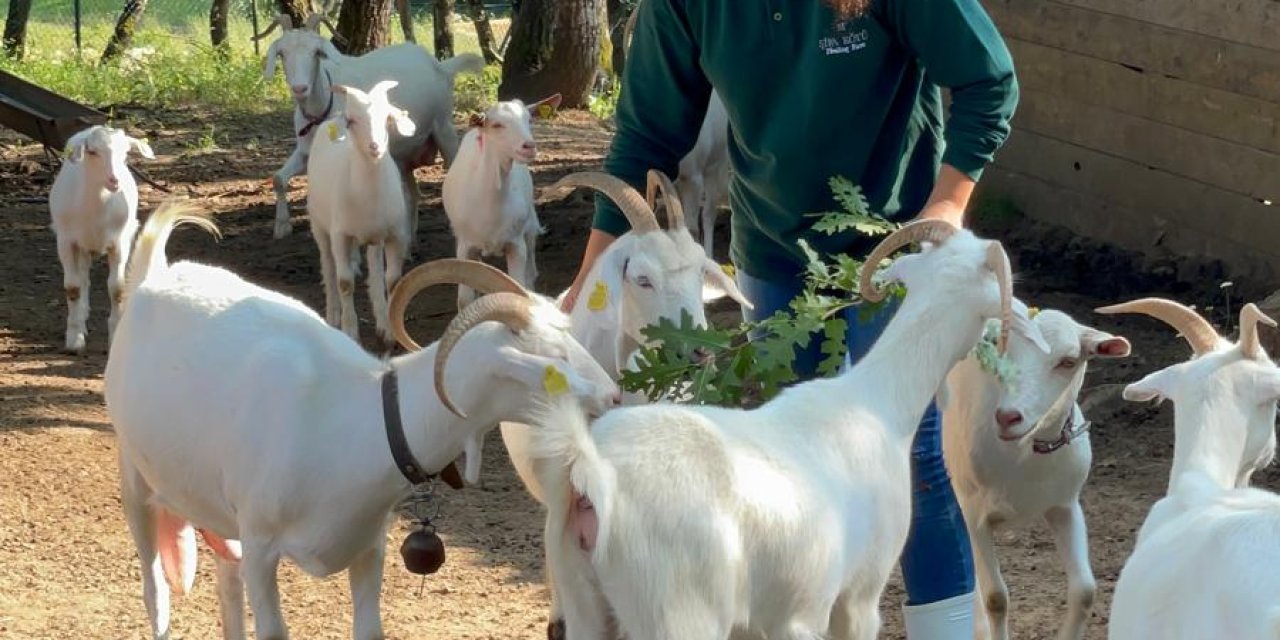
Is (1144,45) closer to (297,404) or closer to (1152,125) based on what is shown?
(1152,125)

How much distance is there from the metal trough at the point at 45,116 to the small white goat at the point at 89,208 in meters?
2.07

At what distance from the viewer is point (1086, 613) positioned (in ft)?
16.0

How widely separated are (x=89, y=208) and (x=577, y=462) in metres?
6.57

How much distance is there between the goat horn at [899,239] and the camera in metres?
3.62

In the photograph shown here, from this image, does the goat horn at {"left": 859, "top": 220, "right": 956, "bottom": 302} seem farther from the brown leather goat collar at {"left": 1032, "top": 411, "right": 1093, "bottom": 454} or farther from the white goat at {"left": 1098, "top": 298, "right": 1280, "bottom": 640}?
the brown leather goat collar at {"left": 1032, "top": 411, "right": 1093, "bottom": 454}

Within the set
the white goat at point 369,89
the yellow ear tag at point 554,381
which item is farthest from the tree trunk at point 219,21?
the yellow ear tag at point 554,381

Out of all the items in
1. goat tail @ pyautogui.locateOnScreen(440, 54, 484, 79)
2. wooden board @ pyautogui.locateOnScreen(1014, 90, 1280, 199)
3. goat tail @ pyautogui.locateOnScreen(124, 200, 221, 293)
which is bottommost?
goat tail @ pyautogui.locateOnScreen(440, 54, 484, 79)

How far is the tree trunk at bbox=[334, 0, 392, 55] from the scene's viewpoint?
15.3m

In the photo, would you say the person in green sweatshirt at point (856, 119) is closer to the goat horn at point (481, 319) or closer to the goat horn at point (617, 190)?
the goat horn at point (617, 190)

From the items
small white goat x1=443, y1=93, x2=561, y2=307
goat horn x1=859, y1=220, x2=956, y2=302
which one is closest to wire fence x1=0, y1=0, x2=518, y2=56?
small white goat x1=443, y1=93, x2=561, y2=307

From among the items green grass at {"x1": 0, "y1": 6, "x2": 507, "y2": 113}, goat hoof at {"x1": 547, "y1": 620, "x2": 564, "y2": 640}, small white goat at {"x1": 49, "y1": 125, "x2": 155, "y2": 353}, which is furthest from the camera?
green grass at {"x1": 0, "y1": 6, "x2": 507, "y2": 113}

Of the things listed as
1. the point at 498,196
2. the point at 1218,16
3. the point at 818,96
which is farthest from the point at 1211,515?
the point at 498,196

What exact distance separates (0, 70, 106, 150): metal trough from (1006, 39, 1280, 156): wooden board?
566 centimetres

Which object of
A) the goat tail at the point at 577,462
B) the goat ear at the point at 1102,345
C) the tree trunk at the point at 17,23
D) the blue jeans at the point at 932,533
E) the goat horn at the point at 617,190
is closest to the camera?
the goat tail at the point at 577,462
